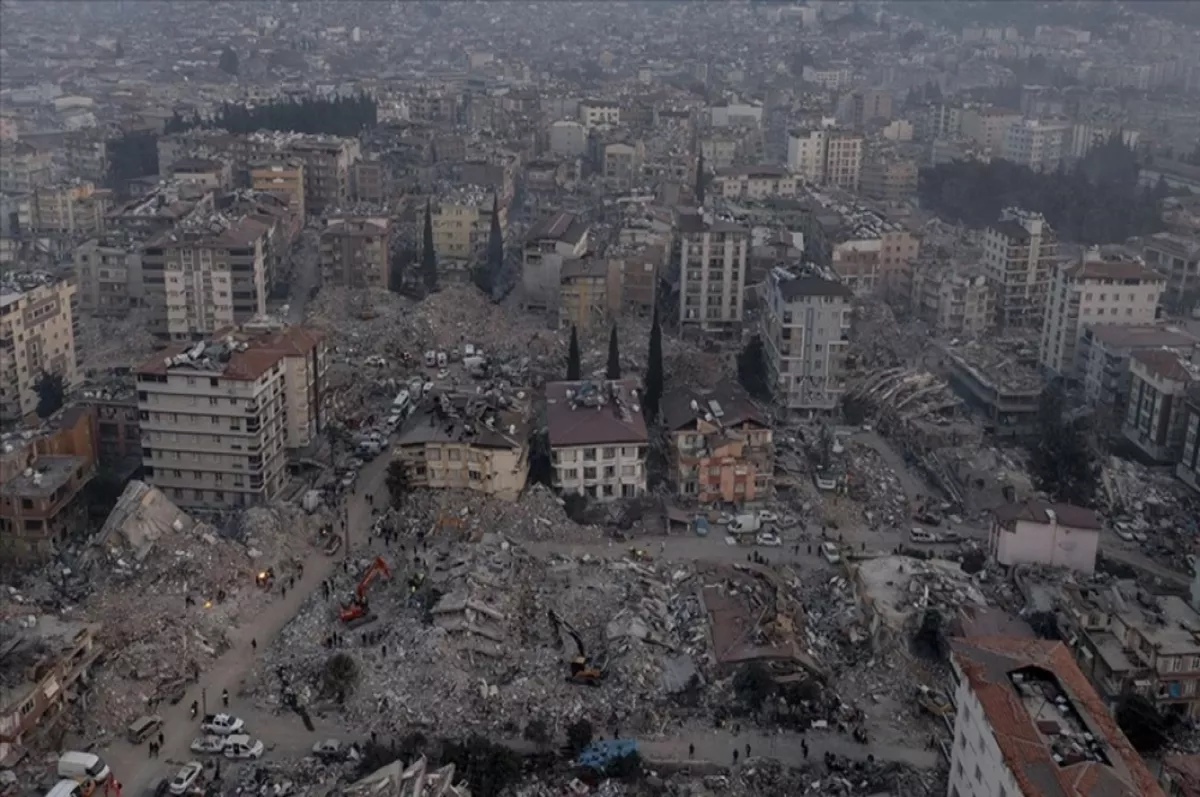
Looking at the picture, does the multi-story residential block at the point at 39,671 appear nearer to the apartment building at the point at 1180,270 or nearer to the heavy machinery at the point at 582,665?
the heavy machinery at the point at 582,665

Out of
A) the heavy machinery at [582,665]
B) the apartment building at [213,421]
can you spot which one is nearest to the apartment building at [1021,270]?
the heavy machinery at [582,665]

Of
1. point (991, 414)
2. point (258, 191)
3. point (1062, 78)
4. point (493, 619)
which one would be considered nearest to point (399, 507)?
point (493, 619)

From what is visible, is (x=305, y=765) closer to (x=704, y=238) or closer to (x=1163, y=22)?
(x=704, y=238)

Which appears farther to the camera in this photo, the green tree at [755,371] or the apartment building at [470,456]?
the green tree at [755,371]

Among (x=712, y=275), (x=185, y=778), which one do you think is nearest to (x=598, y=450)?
(x=185, y=778)

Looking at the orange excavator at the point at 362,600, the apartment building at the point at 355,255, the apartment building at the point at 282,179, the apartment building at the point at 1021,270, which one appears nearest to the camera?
the orange excavator at the point at 362,600

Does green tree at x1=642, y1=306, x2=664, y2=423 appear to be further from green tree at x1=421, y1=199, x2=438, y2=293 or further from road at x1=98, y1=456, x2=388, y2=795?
green tree at x1=421, y1=199, x2=438, y2=293

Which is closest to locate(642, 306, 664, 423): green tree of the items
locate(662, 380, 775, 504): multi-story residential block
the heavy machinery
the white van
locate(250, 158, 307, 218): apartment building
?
locate(662, 380, 775, 504): multi-story residential block
